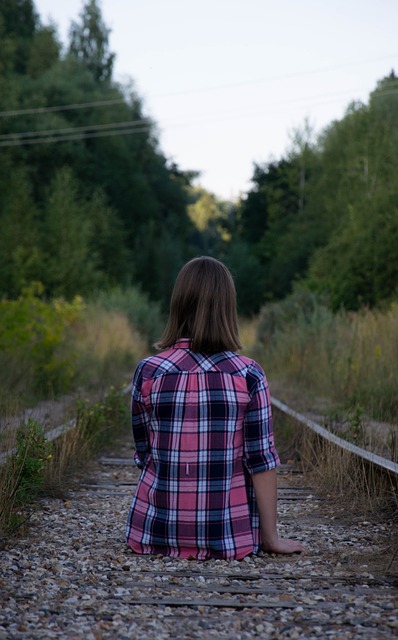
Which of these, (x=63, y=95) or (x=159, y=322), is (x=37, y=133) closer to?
(x=63, y=95)

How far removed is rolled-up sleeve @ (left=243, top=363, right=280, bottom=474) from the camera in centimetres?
368

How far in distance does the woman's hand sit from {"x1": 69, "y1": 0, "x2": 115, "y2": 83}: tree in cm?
4670

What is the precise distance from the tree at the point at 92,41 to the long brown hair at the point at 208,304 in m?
46.4

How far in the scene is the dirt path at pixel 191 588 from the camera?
2.72m

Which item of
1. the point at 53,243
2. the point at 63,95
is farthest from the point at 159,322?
the point at 63,95

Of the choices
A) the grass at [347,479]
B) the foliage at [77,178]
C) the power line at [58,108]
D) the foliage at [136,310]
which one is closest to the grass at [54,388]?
the foliage at [136,310]

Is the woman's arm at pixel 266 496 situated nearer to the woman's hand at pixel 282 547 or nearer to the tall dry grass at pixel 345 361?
the woman's hand at pixel 282 547

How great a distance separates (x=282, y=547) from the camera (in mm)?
3791

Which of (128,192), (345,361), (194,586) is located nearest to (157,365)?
(194,586)

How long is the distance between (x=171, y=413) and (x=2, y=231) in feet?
95.1

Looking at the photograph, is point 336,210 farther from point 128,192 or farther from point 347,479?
point 347,479

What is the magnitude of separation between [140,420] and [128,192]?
132ft

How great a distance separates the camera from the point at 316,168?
149ft

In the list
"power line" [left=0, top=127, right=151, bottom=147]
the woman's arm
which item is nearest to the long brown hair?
the woman's arm
